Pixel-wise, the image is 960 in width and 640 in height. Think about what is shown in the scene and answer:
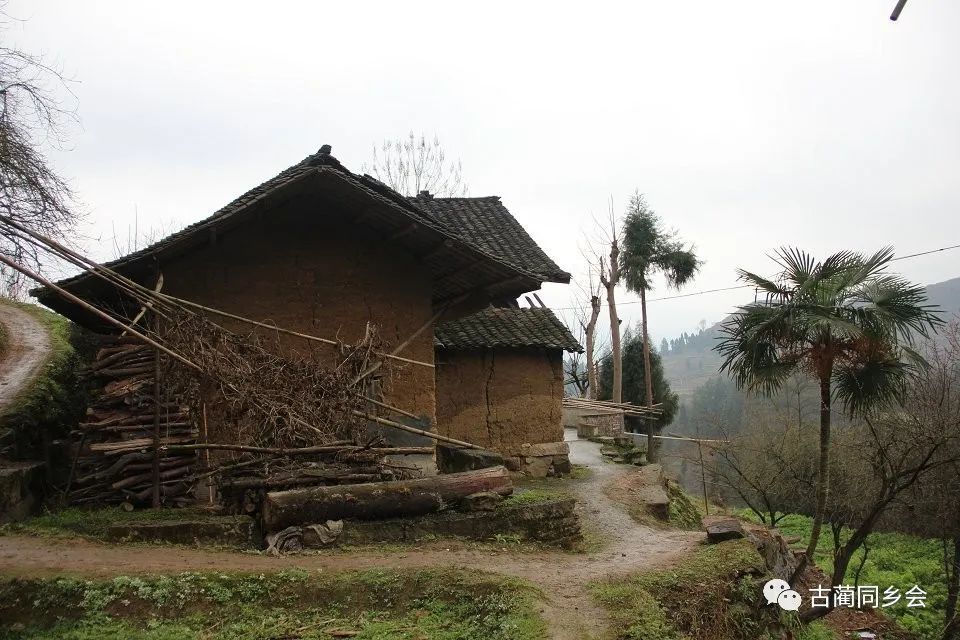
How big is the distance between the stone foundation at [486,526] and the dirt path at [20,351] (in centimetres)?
849

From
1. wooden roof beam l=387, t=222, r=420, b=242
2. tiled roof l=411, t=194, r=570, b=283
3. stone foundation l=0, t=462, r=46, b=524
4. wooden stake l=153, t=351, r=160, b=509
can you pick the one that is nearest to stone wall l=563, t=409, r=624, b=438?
tiled roof l=411, t=194, r=570, b=283

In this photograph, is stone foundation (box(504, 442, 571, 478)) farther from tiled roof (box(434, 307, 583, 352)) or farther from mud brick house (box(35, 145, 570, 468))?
mud brick house (box(35, 145, 570, 468))

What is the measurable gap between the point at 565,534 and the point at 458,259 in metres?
4.69

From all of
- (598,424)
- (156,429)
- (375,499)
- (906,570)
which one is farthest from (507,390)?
(906,570)

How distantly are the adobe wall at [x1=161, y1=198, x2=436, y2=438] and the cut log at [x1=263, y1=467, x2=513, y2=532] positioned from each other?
2176mm

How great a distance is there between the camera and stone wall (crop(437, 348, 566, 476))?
15266 millimetres

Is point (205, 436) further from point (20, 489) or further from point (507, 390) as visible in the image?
point (507, 390)

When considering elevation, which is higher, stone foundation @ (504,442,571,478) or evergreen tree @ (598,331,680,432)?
evergreen tree @ (598,331,680,432)

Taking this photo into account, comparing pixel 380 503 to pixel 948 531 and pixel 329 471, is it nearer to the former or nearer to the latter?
pixel 329 471

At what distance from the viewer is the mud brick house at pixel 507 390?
15.3 meters

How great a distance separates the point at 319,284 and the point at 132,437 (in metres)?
3.46

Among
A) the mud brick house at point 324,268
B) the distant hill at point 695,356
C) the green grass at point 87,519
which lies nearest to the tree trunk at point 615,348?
the mud brick house at point 324,268

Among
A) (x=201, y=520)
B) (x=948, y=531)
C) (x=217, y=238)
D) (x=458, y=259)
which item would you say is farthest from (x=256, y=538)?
(x=948, y=531)

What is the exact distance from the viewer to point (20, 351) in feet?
58.0
